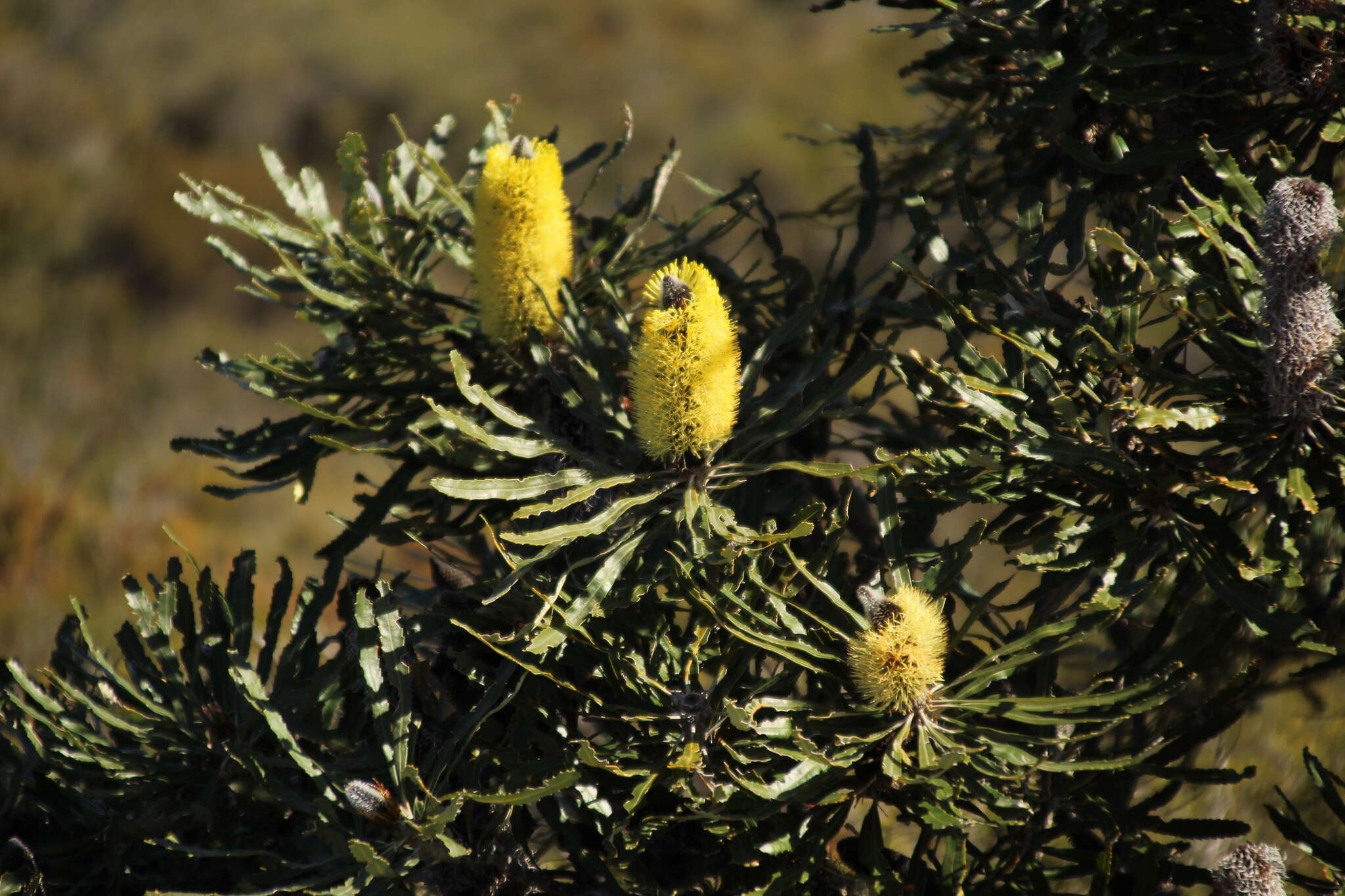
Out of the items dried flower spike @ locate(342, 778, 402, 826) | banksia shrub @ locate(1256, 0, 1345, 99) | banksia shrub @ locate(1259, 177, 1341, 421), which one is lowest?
dried flower spike @ locate(342, 778, 402, 826)

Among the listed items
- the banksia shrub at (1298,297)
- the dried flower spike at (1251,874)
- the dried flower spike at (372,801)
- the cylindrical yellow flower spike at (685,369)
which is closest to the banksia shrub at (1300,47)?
the banksia shrub at (1298,297)

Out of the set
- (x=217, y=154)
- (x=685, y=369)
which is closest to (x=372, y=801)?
(x=685, y=369)

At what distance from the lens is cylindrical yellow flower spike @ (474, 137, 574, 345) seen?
0.93m

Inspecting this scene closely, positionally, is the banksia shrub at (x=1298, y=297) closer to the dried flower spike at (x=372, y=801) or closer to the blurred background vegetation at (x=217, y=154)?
the blurred background vegetation at (x=217, y=154)

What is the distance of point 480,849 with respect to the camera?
0.89m

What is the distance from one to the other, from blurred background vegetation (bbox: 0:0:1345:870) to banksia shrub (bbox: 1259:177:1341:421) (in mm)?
571

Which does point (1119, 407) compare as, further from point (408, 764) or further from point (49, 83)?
point (49, 83)

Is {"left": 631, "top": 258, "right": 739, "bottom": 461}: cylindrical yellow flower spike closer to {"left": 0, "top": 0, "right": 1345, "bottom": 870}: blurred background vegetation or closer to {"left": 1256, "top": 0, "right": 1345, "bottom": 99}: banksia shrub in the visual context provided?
{"left": 1256, "top": 0, "right": 1345, "bottom": 99}: banksia shrub

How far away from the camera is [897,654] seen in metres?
0.75

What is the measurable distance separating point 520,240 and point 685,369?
255 mm

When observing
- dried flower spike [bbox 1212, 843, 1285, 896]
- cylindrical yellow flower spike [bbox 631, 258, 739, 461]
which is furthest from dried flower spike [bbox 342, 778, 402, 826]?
→ dried flower spike [bbox 1212, 843, 1285, 896]

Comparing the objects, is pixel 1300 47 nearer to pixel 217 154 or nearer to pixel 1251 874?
pixel 1251 874

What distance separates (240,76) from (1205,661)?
328 inches

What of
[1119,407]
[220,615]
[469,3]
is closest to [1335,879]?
[1119,407]
